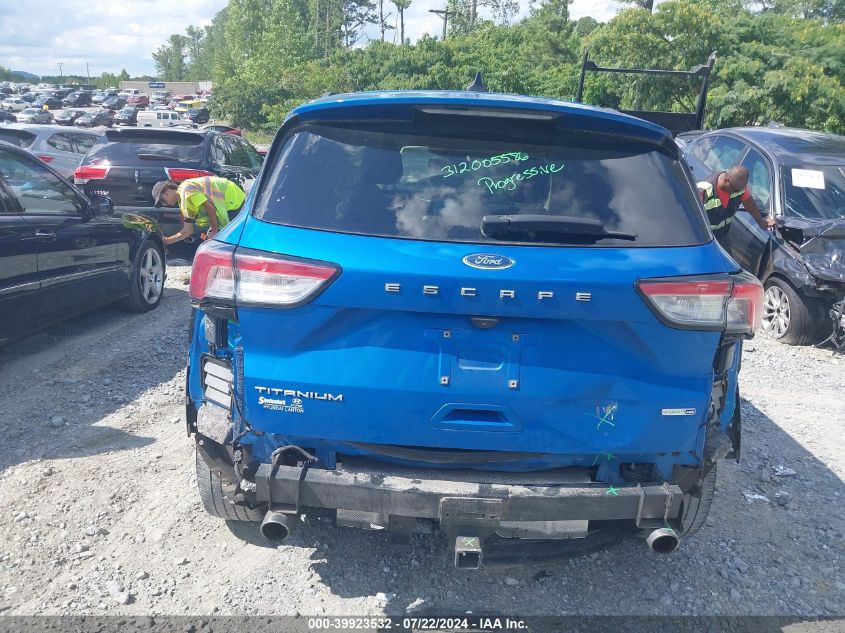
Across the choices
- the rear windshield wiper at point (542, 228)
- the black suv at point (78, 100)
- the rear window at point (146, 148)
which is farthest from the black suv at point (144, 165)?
the black suv at point (78, 100)

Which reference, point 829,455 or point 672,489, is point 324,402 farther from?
point 829,455

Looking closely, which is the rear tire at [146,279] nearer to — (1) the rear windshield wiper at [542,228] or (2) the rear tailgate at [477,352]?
(2) the rear tailgate at [477,352]

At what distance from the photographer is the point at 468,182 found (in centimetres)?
268

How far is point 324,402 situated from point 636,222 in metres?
1.30

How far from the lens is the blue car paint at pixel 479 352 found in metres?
2.44

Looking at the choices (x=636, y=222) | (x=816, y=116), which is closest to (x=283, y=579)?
(x=636, y=222)

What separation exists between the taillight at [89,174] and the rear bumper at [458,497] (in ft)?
26.7

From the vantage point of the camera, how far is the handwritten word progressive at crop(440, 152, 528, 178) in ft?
8.87

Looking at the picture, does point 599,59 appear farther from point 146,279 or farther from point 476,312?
point 476,312

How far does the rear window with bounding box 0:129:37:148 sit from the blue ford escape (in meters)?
12.4

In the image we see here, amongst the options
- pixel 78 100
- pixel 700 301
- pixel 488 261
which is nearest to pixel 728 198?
pixel 700 301

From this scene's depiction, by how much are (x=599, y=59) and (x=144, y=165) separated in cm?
1496

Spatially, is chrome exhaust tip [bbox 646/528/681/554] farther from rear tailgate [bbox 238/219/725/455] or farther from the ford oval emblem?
the ford oval emblem

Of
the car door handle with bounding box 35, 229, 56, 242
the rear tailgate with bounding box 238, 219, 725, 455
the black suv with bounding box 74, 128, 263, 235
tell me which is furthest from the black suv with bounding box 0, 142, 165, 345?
the rear tailgate with bounding box 238, 219, 725, 455
